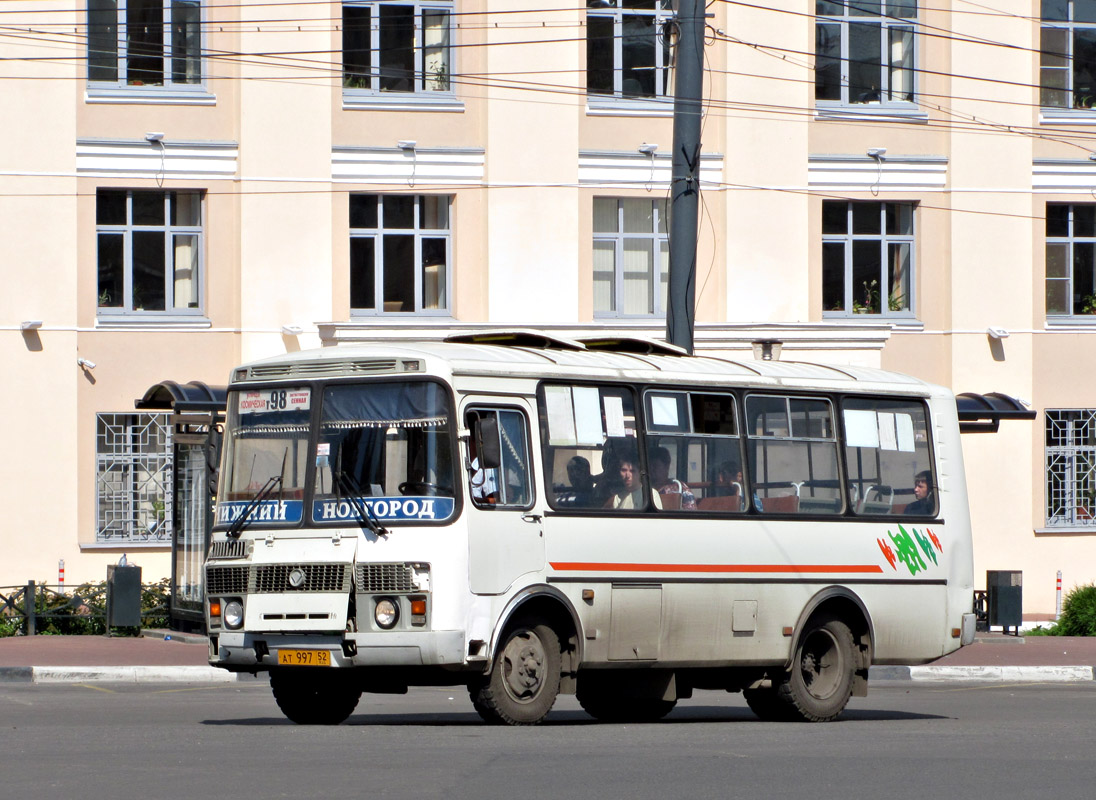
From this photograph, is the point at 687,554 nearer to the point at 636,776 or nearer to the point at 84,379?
the point at 636,776

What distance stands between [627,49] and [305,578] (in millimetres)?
17616

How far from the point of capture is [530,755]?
10977 millimetres

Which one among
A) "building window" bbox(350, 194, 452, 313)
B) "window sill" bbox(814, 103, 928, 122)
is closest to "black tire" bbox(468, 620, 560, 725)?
"building window" bbox(350, 194, 452, 313)

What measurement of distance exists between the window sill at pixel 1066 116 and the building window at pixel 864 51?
2283mm

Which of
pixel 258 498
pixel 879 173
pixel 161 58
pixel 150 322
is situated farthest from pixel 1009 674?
pixel 161 58

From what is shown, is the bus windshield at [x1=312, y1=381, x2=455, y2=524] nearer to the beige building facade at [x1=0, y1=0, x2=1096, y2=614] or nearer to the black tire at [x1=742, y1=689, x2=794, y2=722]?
the black tire at [x1=742, y1=689, x2=794, y2=722]

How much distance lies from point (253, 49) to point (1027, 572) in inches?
579

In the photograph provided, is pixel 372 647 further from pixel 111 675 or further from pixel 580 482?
pixel 111 675

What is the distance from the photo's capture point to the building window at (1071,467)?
1168 inches

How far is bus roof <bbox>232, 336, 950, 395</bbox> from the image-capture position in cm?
1286

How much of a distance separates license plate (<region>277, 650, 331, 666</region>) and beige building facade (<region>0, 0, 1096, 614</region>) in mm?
14613

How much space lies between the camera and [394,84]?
28094 millimetres

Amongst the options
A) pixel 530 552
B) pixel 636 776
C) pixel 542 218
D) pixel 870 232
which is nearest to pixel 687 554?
pixel 530 552

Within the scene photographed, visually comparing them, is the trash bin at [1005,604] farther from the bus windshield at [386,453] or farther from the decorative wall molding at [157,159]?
the bus windshield at [386,453]
